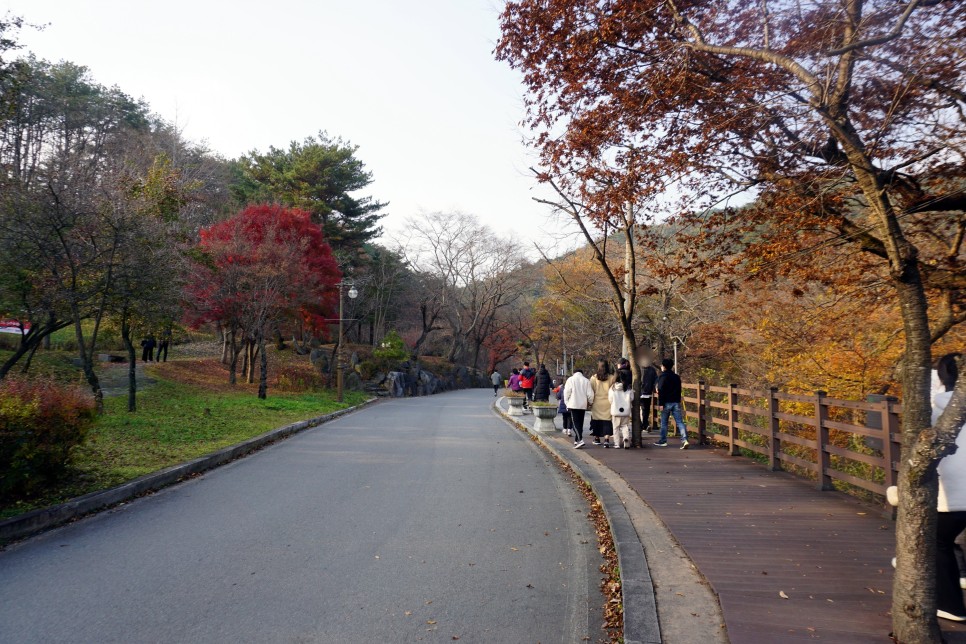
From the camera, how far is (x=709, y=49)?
575 centimetres

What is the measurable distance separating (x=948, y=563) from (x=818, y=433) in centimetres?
467

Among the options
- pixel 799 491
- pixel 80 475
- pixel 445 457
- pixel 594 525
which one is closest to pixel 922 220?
pixel 799 491

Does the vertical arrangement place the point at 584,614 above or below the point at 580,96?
below

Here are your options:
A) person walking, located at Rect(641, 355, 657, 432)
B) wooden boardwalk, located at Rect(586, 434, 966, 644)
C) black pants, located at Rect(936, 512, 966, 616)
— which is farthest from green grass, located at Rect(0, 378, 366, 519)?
person walking, located at Rect(641, 355, 657, 432)

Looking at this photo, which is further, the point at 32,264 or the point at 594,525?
the point at 32,264

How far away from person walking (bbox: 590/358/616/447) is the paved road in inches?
143

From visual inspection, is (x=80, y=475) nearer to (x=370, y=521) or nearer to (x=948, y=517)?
(x=370, y=521)

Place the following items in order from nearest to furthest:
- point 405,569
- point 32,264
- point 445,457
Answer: point 405,569 < point 445,457 < point 32,264

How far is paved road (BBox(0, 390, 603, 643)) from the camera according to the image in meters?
4.41

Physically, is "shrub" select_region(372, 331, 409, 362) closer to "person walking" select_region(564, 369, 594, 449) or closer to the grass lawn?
the grass lawn

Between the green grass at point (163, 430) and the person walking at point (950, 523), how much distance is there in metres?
7.91

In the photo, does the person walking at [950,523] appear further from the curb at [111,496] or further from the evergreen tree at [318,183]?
the evergreen tree at [318,183]

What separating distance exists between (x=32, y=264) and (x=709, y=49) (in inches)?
541

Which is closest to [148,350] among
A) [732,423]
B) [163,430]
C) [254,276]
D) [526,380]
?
[254,276]
